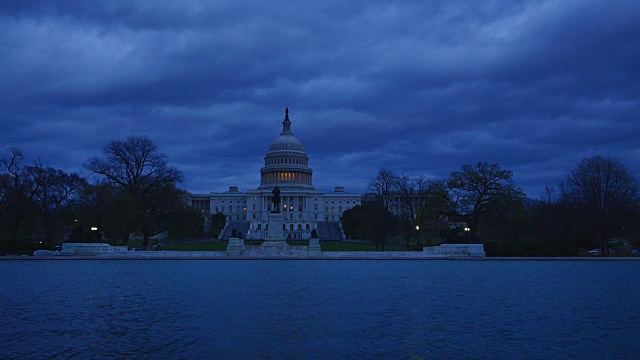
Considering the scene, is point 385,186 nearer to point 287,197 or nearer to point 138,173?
Answer: point 138,173

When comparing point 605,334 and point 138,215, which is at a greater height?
point 138,215

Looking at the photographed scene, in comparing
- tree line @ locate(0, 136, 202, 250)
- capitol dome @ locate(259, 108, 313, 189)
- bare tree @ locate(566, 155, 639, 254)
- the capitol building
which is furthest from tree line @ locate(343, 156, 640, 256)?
capitol dome @ locate(259, 108, 313, 189)

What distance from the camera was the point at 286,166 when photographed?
15838 centimetres

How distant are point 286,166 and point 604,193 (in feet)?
363

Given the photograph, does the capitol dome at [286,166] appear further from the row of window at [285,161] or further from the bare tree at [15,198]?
the bare tree at [15,198]

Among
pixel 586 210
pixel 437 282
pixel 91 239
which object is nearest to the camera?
pixel 437 282

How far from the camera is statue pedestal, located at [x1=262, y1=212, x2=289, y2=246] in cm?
5169

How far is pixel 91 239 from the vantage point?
46.3 m

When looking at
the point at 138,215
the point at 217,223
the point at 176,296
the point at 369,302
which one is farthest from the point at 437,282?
the point at 217,223

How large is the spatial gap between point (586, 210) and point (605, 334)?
4207cm

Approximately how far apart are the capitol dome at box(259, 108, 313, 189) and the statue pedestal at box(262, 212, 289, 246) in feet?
337

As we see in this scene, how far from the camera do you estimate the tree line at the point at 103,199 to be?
2085 inches

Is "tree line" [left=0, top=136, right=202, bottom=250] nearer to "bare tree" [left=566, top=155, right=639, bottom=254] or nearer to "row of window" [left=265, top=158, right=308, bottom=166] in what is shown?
"bare tree" [left=566, top=155, right=639, bottom=254]

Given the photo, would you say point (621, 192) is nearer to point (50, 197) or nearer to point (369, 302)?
point (369, 302)
